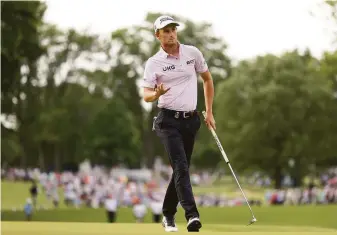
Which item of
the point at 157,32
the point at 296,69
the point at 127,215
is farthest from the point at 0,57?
the point at 296,69

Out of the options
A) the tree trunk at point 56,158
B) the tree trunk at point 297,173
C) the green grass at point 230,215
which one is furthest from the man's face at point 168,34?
the tree trunk at point 56,158

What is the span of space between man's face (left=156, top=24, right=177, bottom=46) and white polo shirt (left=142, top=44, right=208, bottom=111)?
0.13 m

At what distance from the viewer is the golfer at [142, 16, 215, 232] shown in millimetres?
9992

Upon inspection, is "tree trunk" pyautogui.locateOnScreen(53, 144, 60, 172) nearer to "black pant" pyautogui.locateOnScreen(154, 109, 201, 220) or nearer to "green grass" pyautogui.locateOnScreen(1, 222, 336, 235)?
"green grass" pyautogui.locateOnScreen(1, 222, 336, 235)

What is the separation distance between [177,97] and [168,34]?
0.68 metres

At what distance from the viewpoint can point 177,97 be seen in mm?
10094

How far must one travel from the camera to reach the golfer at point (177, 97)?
9.99m

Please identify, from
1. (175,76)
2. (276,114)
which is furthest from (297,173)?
(175,76)

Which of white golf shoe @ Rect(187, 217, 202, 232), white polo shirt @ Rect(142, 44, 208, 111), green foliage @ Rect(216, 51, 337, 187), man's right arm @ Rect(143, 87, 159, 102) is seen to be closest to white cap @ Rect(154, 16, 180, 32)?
white polo shirt @ Rect(142, 44, 208, 111)

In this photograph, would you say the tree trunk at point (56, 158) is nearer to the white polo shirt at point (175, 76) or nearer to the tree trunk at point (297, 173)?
the tree trunk at point (297, 173)

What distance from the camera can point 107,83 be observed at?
88500mm

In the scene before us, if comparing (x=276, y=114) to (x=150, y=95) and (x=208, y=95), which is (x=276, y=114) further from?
(x=150, y=95)

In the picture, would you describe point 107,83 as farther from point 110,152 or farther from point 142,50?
point 110,152

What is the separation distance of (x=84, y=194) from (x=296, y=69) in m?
20.4
